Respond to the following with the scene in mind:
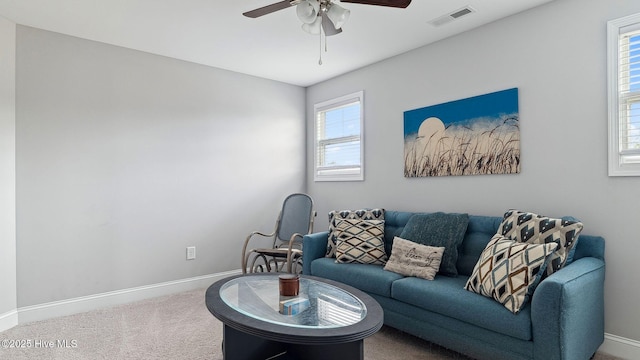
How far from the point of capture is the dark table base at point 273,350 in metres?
1.92

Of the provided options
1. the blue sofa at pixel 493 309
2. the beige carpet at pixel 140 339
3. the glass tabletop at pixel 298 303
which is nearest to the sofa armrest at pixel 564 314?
the blue sofa at pixel 493 309

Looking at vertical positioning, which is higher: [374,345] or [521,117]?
[521,117]

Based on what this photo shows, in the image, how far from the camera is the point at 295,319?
187 cm

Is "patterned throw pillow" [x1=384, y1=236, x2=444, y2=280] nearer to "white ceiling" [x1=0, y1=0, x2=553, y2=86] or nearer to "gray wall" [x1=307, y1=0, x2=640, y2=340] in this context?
"gray wall" [x1=307, y1=0, x2=640, y2=340]

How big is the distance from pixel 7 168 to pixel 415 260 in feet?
11.1

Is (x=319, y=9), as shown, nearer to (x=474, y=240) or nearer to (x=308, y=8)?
(x=308, y=8)

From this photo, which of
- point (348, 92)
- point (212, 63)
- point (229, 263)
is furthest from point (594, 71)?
point (229, 263)

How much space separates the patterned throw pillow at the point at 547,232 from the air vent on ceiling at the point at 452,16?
1.59 m

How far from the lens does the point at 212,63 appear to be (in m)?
4.12

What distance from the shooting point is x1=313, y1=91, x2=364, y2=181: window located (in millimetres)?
4330

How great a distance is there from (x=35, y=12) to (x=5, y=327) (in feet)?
8.27

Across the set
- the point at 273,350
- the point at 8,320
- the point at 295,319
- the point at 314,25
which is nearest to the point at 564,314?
the point at 295,319

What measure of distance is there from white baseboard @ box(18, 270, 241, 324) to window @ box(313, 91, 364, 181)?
1.87 meters

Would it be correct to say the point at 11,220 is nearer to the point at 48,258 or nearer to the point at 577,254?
the point at 48,258
